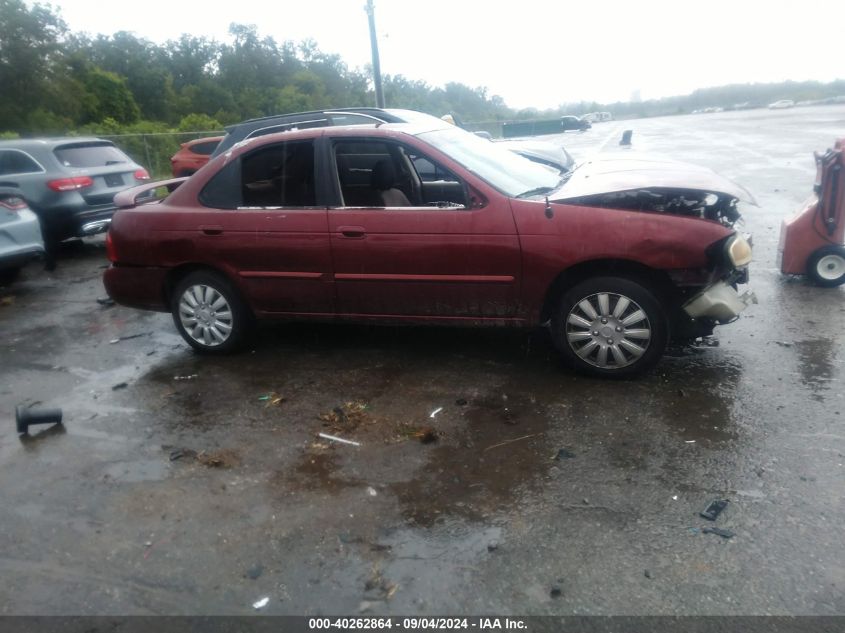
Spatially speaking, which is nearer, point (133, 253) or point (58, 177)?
point (133, 253)

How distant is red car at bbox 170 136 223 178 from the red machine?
13.5m

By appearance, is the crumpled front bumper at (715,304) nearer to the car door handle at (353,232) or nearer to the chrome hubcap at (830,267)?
the car door handle at (353,232)

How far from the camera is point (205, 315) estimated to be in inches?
222

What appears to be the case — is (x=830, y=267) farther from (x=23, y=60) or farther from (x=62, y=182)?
(x=23, y=60)

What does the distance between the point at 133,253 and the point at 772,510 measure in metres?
4.92

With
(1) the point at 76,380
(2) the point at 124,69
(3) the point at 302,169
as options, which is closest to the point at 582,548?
(3) the point at 302,169

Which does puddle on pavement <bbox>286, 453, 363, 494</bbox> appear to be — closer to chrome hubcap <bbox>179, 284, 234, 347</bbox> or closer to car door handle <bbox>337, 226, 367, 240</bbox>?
car door handle <bbox>337, 226, 367, 240</bbox>

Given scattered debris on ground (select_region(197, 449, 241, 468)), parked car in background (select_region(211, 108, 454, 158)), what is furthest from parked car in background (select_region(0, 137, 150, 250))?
scattered debris on ground (select_region(197, 449, 241, 468))

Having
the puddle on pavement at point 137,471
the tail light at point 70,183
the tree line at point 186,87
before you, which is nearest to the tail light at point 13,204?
the tail light at point 70,183

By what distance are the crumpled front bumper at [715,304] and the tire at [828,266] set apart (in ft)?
8.55

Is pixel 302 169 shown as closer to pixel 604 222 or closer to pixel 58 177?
pixel 604 222

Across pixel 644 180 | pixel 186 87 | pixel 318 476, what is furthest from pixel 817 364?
pixel 186 87

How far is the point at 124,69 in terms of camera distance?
5272 cm

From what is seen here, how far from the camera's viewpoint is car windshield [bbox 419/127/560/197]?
16.3ft
